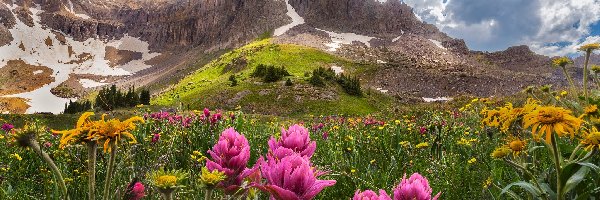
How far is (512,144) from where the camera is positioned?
2.85 meters

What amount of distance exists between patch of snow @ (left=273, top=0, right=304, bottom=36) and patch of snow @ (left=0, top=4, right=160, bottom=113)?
52917 millimetres

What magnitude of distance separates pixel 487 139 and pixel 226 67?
7510 cm

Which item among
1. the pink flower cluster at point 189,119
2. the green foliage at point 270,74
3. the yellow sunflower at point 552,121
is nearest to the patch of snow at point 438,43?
the green foliage at point 270,74

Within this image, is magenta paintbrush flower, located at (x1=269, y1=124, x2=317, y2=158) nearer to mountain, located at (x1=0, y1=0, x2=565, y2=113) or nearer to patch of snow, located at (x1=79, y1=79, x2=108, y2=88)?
mountain, located at (x1=0, y1=0, x2=565, y2=113)

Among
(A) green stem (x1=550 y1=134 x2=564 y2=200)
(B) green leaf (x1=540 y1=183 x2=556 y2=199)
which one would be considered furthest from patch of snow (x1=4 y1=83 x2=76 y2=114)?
(A) green stem (x1=550 y1=134 x2=564 y2=200)

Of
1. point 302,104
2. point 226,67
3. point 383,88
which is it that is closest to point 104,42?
Result: point 226,67

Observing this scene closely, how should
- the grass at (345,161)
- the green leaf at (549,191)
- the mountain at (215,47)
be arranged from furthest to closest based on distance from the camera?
the mountain at (215,47), the grass at (345,161), the green leaf at (549,191)

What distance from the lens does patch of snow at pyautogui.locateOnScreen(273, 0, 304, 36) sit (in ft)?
388

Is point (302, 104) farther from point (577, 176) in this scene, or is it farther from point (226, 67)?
point (226, 67)

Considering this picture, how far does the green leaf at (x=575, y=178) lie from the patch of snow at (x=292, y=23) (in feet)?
372

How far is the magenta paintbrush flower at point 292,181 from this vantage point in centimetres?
115

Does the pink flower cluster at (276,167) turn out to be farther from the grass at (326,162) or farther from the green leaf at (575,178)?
the green leaf at (575,178)

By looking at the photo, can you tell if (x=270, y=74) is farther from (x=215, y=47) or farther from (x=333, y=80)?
(x=215, y=47)

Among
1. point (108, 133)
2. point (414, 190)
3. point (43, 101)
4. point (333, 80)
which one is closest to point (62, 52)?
point (43, 101)
